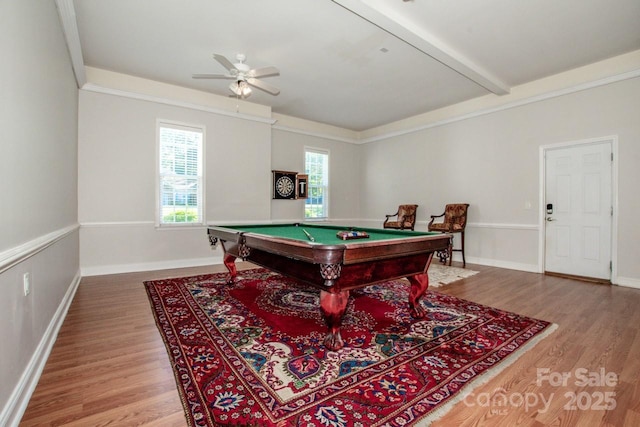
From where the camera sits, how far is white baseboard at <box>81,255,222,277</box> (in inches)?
172

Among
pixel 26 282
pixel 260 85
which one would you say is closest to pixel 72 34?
pixel 260 85

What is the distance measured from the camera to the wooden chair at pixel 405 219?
20.5 ft

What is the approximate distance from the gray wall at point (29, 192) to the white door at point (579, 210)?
19.8 feet

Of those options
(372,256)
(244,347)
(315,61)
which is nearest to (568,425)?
(372,256)

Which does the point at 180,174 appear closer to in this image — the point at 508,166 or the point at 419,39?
the point at 419,39

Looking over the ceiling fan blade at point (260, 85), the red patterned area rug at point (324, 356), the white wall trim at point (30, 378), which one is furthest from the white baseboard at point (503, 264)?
the white wall trim at point (30, 378)

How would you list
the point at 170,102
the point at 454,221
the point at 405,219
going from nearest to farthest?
the point at 170,102
the point at 454,221
the point at 405,219

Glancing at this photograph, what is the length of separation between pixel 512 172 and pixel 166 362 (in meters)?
5.54

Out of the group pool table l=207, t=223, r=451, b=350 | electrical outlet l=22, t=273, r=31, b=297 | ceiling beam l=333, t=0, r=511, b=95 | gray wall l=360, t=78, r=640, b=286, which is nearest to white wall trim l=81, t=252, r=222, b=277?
pool table l=207, t=223, r=451, b=350

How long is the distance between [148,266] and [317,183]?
3987 mm

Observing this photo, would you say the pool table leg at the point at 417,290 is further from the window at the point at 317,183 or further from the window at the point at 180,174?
the window at the point at 317,183

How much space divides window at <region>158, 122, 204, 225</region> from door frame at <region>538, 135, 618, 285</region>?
18.4 ft

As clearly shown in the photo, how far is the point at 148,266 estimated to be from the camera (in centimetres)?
477

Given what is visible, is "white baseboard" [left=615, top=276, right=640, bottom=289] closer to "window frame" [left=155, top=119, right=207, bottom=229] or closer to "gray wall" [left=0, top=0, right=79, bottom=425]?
"gray wall" [left=0, top=0, right=79, bottom=425]
